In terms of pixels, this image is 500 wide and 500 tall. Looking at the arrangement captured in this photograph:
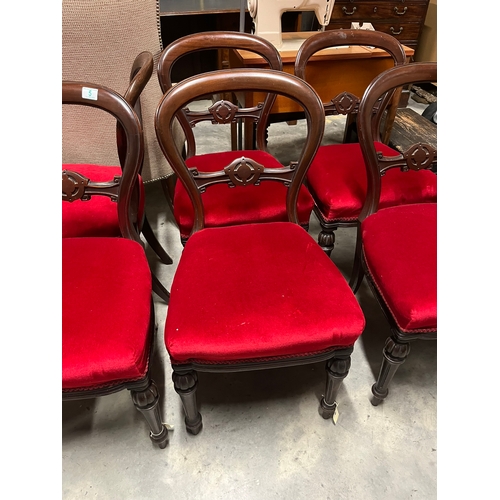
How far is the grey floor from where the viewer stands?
953mm

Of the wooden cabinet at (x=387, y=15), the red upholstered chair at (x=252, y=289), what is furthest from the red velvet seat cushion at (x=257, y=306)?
the wooden cabinet at (x=387, y=15)

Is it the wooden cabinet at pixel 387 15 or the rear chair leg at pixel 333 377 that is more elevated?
the wooden cabinet at pixel 387 15

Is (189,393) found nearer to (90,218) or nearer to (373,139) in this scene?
(90,218)

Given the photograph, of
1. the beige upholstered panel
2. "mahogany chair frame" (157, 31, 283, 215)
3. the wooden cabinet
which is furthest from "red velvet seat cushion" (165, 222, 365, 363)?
the wooden cabinet

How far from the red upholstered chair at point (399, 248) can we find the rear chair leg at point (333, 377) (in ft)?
0.46

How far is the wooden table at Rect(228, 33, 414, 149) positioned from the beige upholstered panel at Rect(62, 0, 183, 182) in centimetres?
39

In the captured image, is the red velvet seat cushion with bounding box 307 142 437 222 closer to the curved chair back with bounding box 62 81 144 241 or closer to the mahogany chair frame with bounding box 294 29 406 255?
the mahogany chair frame with bounding box 294 29 406 255

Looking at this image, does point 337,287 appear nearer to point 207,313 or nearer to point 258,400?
point 207,313

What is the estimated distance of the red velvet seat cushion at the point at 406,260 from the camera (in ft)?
2.81

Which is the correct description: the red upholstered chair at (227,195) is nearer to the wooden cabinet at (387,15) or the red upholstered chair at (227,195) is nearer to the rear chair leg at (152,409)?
the rear chair leg at (152,409)

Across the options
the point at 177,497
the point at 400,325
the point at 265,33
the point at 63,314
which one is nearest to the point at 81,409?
the point at 177,497

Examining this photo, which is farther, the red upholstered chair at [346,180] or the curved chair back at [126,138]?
the red upholstered chair at [346,180]

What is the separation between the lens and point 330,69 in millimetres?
1658

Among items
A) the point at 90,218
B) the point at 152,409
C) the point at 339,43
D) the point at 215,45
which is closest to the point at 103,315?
the point at 152,409
